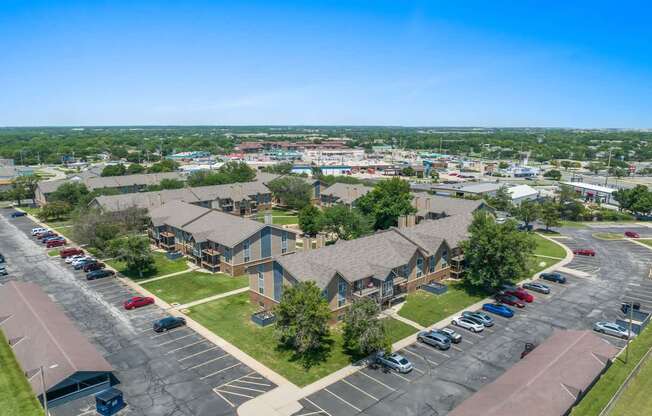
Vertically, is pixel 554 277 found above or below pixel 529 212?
below

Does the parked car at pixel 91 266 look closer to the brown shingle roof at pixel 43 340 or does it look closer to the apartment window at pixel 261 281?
the brown shingle roof at pixel 43 340

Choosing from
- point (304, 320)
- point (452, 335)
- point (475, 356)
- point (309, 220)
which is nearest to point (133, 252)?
point (309, 220)

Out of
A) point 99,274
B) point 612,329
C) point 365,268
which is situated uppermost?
point 365,268

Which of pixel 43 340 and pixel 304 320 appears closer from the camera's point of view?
pixel 43 340

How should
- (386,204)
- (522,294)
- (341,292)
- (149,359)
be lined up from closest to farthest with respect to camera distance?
(149,359), (341,292), (522,294), (386,204)

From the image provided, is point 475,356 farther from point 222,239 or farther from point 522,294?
point 222,239

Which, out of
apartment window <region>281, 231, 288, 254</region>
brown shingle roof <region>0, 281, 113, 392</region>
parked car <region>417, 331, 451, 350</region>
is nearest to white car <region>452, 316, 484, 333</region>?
parked car <region>417, 331, 451, 350</region>

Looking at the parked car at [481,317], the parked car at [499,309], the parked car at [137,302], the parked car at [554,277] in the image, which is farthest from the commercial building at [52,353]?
the parked car at [554,277]
